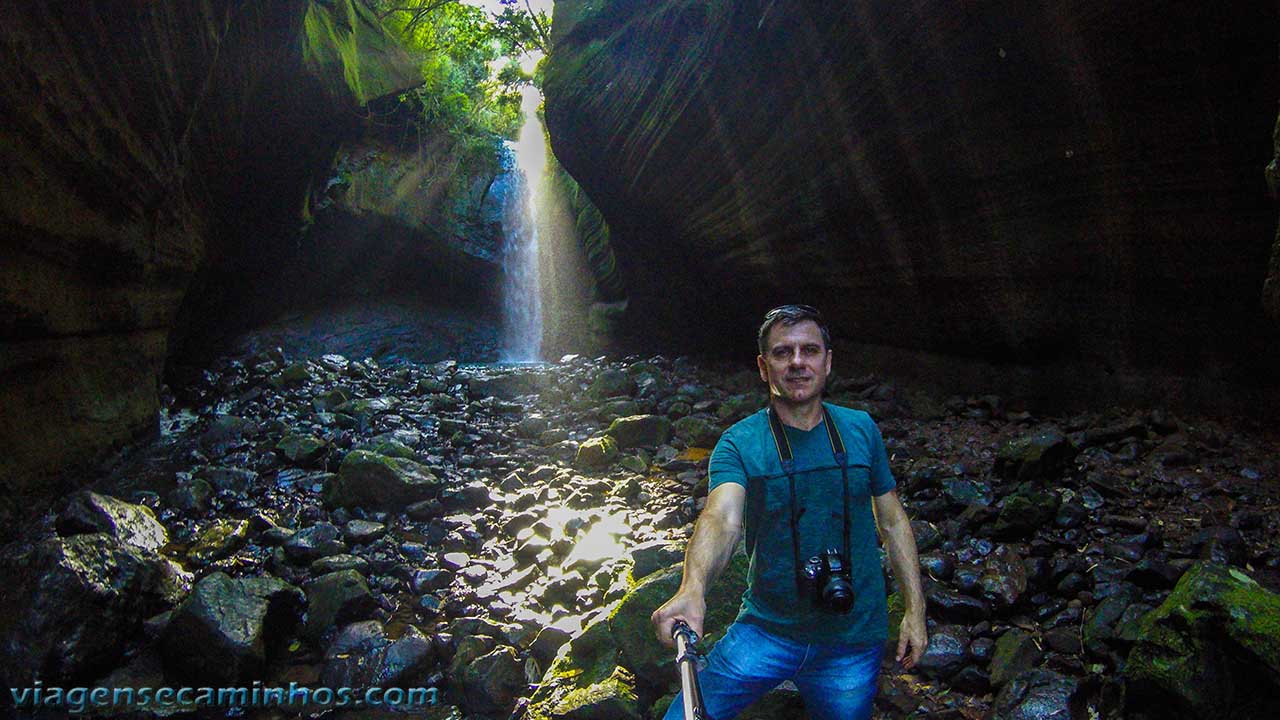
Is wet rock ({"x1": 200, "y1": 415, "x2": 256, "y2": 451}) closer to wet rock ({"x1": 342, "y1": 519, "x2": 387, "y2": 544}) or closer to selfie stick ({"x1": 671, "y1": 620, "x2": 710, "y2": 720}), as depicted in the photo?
wet rock ({"x1": 342, "y1": 519, "x2": 387, "y2": 544})

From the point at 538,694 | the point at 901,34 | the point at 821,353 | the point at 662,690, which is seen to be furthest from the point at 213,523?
the point at 901,34

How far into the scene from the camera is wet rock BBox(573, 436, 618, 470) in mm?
7320

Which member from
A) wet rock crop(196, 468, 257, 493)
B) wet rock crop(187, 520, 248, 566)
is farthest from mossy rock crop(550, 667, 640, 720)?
wet rock crop(196, 468, 257, 493)

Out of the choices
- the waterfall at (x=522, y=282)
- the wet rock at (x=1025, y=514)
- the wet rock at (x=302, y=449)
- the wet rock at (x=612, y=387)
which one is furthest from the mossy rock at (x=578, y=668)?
the waterfall at (x=522, y=282)

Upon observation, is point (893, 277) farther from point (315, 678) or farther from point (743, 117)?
point (315, 678)

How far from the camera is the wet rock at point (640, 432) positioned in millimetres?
7930

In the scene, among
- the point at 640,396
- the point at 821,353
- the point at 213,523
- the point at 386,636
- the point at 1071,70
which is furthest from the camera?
the point at 640,396

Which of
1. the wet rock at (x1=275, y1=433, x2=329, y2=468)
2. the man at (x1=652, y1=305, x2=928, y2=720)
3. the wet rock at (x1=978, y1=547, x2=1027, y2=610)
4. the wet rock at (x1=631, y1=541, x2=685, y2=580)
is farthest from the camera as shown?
the wet rock at (x1=275, y1=433, x2=329, y2=468)

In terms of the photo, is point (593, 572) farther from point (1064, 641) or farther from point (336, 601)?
point (1064, 641)

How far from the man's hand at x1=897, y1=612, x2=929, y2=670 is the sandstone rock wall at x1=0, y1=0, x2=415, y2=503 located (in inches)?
248

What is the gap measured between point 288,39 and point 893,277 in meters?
10.6

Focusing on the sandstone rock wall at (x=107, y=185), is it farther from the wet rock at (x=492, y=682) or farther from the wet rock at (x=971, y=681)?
the wet rock at (x=971, y=681)

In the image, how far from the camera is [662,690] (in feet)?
10.4

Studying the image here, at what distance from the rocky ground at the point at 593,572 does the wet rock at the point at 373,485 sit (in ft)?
0.06
